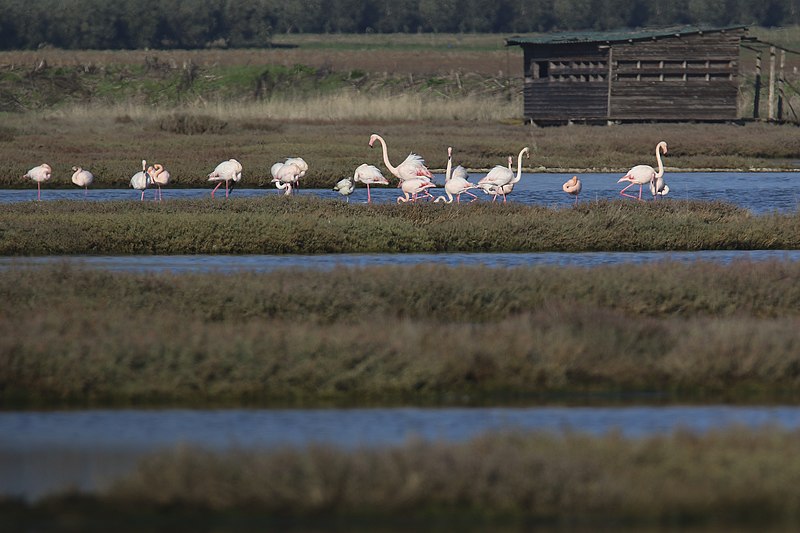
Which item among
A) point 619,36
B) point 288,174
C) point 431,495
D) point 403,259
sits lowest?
point 403,259

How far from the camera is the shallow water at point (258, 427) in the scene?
867 cm

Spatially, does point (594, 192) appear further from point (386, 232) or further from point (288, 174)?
point (386, 232)

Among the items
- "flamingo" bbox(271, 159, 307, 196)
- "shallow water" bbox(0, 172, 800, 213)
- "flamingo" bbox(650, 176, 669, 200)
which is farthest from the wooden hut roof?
Result: "flamingo" bbox(271, 159, 307, 196)

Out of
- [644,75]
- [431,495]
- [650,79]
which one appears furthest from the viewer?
[644,75]

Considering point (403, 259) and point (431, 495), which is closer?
point (431, 495)

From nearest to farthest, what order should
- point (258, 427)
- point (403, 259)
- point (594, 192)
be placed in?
1. point (258, 427)
2. point (403, 259)
3. point (594, 192)

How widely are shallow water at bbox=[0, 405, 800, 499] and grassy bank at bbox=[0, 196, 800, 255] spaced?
981 cm

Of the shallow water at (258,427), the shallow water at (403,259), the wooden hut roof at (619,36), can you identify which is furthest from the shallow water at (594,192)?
the shallow water at (258,427)

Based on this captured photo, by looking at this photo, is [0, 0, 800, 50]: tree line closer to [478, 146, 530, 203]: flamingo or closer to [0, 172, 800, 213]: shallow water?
[0, 172, 800, 213]: shallow water

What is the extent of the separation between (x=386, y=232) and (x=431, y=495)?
503 inches

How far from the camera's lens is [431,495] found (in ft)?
24.8

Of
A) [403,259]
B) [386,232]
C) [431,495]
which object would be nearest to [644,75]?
[386,232]

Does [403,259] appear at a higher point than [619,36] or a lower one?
lower

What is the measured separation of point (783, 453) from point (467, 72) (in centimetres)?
6667
